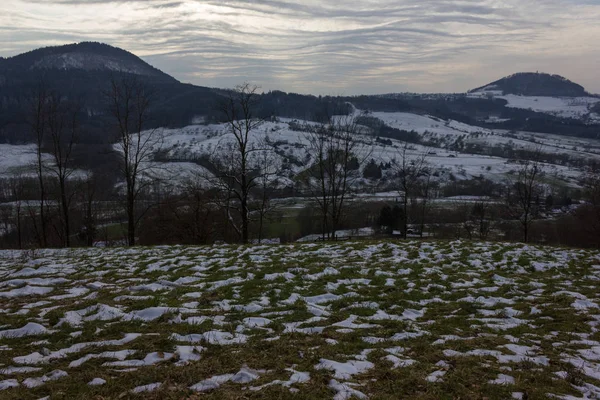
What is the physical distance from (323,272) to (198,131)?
192117mm

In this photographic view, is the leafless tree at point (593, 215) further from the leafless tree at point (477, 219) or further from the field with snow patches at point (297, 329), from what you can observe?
the field with snow patches at point (297, 329)

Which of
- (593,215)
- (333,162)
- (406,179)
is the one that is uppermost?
(333,162)

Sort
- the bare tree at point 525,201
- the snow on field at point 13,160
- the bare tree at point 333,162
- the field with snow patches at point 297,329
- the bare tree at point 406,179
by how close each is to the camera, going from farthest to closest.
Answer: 1. the snow on field at point 13,160
2. the bare tree at point 406,179
3. the bare tree at point 525,201
4. the bare tree at point 333,162
5. the field with snow patches at point 297,329

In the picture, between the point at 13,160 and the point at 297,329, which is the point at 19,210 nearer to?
the point at 297,329

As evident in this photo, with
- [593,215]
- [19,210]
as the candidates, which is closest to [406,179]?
[593,215]

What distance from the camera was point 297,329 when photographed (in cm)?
708

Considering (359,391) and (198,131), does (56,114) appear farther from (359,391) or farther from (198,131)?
(198,131)

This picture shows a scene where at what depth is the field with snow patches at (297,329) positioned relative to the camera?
4773 mm

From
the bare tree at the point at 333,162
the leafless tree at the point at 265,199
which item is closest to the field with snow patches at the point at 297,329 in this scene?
the leafless tree at the point at 265,199

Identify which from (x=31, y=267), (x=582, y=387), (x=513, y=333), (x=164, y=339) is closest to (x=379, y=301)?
(x=513, y=333)

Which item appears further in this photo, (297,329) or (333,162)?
(333,162)

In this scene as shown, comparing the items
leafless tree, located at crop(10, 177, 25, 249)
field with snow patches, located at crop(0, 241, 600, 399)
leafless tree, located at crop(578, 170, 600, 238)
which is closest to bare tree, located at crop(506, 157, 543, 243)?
leafless tree, located at crop(578, 170, 600, 238)

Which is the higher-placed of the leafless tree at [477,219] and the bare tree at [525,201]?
the bare tree at [525,201]

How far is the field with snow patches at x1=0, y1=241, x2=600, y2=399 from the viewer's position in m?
4.77
